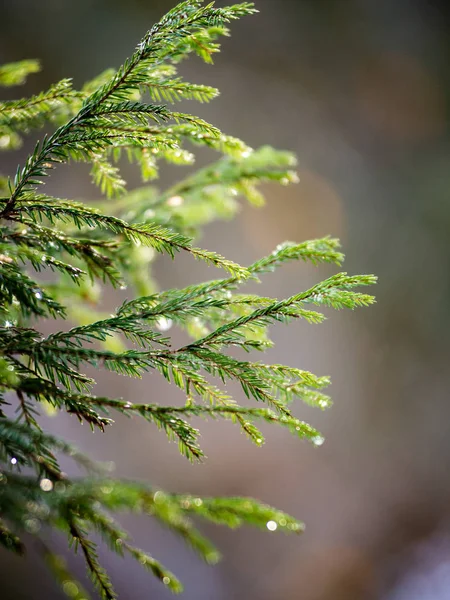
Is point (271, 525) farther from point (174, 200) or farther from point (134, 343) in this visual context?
point (174, 200)

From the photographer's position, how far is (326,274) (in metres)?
4.36

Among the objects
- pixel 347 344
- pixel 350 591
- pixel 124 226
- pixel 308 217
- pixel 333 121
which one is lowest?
pixel 350 591

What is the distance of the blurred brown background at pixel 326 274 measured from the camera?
3064 millimetres

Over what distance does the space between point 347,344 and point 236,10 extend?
12.9 ft

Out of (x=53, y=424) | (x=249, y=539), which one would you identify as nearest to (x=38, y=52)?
(x=53, y=424)

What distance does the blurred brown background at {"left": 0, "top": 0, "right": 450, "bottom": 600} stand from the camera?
306 centimetres

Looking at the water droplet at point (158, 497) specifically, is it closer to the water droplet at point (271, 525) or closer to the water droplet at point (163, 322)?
the water droplet at point (271, 525)

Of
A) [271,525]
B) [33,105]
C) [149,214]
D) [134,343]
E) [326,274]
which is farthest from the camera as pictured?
[326,274]

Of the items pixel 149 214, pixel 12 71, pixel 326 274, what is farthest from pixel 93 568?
pixel 326 274

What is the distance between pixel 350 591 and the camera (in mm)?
2902

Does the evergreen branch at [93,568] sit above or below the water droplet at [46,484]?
below

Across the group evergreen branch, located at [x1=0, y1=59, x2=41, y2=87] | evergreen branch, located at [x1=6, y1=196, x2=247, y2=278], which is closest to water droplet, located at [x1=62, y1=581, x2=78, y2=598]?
evergreen branch, located at [x1=6, y1=196, x2=247, y2=278]

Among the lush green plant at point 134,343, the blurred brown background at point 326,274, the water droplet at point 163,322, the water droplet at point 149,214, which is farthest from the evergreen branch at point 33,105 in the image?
the blurred brown background at point 326,274

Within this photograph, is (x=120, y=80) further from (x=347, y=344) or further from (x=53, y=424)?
(x=347, y=344)
